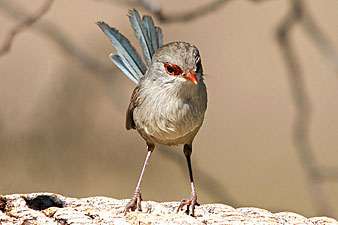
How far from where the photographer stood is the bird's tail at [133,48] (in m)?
4.67

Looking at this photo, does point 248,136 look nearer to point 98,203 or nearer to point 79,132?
point 79,132

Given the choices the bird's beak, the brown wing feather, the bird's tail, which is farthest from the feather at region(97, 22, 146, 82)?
the bird's beak

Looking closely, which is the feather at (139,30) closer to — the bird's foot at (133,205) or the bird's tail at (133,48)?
the bird's tail at (133,48)

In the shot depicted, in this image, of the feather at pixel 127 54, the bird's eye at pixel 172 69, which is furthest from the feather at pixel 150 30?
the bird's eye at pixel 172 69

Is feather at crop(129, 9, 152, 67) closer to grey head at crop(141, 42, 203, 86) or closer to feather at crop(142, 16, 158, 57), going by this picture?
feather at crop(142, 16, 158, 57)

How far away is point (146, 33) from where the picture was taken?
4.71 m

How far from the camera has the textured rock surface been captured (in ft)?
9.21

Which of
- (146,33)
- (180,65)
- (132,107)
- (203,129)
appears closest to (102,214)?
(180,65)

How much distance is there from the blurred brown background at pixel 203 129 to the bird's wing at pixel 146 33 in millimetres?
2185

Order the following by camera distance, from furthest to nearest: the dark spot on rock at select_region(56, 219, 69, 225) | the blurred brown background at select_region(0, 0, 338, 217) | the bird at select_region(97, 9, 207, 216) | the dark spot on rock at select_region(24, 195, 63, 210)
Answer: the blurred brown background at select_region(0, 0, 338, 217), the bird at select_region(97, 9, 207, 216), the dark spot on rock at select_region(24, 195, 63, 210), the dark spot on rock at select_region(56, 219, 69, 225)

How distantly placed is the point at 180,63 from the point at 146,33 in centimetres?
90

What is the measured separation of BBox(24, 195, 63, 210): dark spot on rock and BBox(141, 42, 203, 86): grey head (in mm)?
1152

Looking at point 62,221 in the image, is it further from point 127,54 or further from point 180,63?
point 127,54

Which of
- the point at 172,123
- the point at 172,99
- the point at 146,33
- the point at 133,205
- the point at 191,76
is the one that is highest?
the point at 146,33
